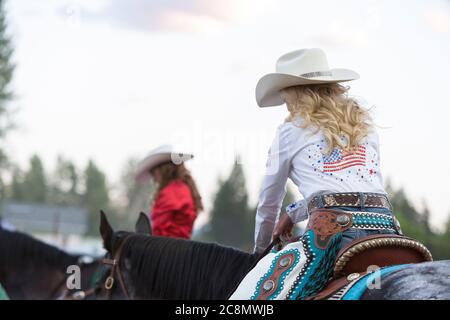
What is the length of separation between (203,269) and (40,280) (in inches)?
103

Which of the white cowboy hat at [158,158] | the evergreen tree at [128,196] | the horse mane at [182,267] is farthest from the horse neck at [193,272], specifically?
the evergreen tree at [128,196]

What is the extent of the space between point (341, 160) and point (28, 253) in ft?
12.4

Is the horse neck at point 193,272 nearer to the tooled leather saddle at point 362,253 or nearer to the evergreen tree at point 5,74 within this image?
the tooled leather saddle at point 362,253

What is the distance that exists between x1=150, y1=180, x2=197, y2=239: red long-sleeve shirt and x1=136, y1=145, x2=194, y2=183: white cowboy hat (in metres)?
0.21

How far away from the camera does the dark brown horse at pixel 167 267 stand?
3.60 m

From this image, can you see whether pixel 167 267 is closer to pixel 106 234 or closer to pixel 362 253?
pixel 106 234

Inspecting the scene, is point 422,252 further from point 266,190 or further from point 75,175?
point 75,175

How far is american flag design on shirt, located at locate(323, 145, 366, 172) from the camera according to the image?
9.89ft

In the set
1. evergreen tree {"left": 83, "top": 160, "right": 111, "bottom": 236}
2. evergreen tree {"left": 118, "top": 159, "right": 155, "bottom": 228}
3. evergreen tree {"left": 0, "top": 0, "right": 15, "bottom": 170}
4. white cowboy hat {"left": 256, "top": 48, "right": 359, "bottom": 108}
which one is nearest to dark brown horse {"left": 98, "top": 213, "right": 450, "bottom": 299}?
white cowboy hat {"left": 256, "top": 48, "right": 359, "bottom": 108}

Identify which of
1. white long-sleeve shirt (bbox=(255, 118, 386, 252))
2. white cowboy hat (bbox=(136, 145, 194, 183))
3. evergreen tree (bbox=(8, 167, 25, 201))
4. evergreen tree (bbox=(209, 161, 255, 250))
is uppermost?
white cowboy hat (bbox=(136, 145, 194, 183))

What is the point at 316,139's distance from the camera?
3.06m

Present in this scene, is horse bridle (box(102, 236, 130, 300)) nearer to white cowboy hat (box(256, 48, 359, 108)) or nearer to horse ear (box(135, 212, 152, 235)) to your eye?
horse ear (box(135, 212, 152, 235))

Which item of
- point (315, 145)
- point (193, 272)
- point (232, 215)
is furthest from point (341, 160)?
point (232, 215)
